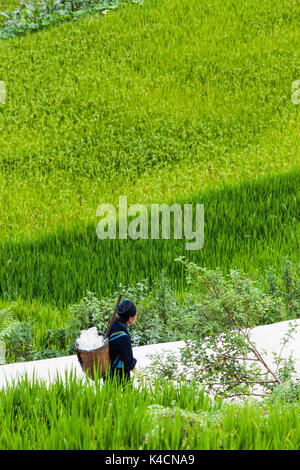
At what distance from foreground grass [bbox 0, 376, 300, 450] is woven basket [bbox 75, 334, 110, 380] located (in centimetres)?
73

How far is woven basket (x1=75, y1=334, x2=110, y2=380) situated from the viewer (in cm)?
365

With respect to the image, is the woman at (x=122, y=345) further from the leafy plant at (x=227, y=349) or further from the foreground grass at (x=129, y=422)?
the foreground grass at (x=129, y=422)

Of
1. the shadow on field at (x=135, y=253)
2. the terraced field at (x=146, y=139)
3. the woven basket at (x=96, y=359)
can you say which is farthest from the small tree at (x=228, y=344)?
the shadow on field at (x=135, y=253)

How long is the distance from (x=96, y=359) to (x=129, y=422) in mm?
1321

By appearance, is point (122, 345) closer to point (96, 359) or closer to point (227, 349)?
point (96, 359)

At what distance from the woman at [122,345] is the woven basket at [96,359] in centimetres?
8

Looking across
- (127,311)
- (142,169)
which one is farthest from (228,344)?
(142,169)

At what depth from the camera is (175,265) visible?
20.9ft

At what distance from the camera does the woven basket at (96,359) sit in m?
3.65

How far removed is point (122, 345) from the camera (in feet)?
12.5

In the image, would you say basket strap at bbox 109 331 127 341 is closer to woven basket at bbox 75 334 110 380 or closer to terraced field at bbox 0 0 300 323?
woven basket at bbox 75 334 110 380

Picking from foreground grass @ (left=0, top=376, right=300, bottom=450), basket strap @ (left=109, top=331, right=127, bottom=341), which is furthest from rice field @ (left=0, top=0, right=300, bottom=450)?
basket strap @ (left=109, top=331, right=127, bottom=341)

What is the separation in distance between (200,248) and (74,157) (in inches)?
199

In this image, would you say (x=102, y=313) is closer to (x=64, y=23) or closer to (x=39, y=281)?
(x=39, y=281)
